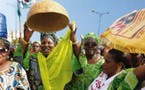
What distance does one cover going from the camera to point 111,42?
2311mm

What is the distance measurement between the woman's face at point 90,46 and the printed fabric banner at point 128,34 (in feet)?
7.38

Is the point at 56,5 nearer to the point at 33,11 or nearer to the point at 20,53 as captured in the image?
the point at 33,11

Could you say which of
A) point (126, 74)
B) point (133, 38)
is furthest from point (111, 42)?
point (126, 74)

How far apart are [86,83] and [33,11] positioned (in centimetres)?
122

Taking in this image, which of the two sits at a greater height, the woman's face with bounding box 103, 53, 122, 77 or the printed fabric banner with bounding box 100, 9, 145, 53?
the printed fabric banner with bounding box 100, 9, 145, 53

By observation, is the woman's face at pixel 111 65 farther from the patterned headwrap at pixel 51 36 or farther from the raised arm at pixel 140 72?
the patterned headwrap at pixel 51 36

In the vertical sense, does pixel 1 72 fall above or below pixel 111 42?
below

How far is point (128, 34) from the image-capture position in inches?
86.7

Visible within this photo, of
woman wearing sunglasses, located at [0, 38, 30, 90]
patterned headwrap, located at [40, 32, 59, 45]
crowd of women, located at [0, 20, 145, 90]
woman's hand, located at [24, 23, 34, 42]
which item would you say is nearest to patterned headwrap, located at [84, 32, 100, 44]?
crowd of women, located at [0, 20, 145, 90]

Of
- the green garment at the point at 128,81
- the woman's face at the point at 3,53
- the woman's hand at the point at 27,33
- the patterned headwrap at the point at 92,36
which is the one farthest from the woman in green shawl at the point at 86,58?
the green garment at the point at 128,81

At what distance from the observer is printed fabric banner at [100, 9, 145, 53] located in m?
2.09

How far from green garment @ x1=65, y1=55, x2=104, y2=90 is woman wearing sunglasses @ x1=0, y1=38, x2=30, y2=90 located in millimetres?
779

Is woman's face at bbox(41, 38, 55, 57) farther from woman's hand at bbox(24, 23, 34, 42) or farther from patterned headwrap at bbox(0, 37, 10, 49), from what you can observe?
patterned headwrap at bbox(0, 37, 10, 49)

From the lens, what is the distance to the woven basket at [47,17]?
416 cm
